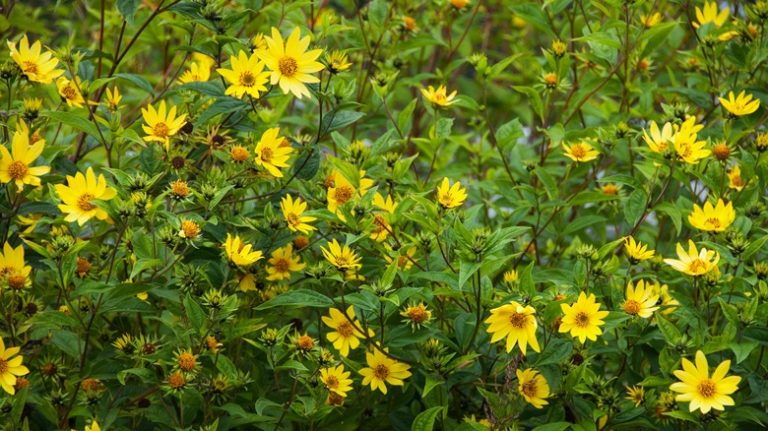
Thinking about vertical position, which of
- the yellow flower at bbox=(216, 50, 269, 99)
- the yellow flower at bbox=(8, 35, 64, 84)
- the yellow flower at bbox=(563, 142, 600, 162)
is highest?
the yellow flower at bbox=(563, 142, 600, 162)

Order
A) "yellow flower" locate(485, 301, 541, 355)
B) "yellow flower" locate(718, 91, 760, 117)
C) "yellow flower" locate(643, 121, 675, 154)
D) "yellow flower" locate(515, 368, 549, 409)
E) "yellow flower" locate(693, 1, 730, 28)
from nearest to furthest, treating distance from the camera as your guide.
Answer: "yellow flower" locate(485, 301, 541, 355) → "yellow flower" locate(515, 368, 549, 409) → "yellow flower" locate(643, 121, 675, 154) → "yellow flower" locate(718, 91, 760, 117) → "yellow flower" locate(693, 1, 730, 28)

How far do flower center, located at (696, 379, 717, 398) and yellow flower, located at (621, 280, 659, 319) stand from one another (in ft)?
0.49

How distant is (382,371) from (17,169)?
0.72 metres

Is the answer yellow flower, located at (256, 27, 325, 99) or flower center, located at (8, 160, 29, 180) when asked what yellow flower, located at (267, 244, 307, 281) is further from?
flower center, located at (8, 160, 29, 180)

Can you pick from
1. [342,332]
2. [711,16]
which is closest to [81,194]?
[342,332]

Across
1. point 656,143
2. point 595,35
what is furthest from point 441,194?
point 595,35

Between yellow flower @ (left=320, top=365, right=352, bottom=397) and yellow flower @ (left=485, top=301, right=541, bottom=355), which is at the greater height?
yellow flower @ (left=485, top=301, right=541, bottom=355)

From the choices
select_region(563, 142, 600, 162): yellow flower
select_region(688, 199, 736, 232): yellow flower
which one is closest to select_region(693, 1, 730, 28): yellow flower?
select_region(563, 142, 600, 162): yellow flower

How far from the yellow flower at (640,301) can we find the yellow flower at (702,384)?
0.12 metres

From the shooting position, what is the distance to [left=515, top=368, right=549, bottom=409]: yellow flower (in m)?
1.73

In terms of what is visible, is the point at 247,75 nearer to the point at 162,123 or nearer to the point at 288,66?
the point at 288,66

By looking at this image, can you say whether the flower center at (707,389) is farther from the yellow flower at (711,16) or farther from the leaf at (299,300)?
the yellow flower at (711,16)

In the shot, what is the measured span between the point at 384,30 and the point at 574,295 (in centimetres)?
94

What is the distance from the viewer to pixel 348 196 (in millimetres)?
1823
